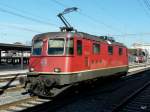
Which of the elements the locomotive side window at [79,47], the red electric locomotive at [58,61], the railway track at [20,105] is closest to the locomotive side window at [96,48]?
the red electric locomotive at [58,61]

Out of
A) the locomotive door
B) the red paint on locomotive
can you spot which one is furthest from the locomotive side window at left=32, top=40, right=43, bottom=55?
the locomotive door

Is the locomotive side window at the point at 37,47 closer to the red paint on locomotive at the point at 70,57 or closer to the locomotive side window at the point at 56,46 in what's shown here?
the red paint on locomotive at the point at 70,57

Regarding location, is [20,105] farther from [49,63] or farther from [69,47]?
[69,47]

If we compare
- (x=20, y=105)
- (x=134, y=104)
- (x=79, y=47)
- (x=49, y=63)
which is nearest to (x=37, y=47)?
(x=49, y=63)

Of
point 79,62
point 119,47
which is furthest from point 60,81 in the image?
point 119,47

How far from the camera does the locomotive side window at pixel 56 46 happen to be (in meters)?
13.4

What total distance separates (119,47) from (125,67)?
321 centimetres

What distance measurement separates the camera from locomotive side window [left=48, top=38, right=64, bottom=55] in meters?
13.4

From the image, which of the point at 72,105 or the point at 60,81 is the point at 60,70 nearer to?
the point at 60,81

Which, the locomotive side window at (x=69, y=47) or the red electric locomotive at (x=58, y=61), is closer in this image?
the red electric locomotive at (x=58, y=61)

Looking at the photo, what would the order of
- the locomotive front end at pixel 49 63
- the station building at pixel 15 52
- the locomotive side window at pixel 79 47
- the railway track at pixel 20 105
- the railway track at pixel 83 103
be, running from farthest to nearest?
the station building at pixel 15 52 < the locomotive side window at pixel 79 47 < the locomotive front end at pixel 49 63 < the railway track at pixel 83 103 < the railway track at pixel 20 105

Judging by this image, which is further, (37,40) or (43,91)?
(37,40)

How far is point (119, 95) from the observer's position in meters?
14.8

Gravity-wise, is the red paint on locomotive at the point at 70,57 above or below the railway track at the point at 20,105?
above
